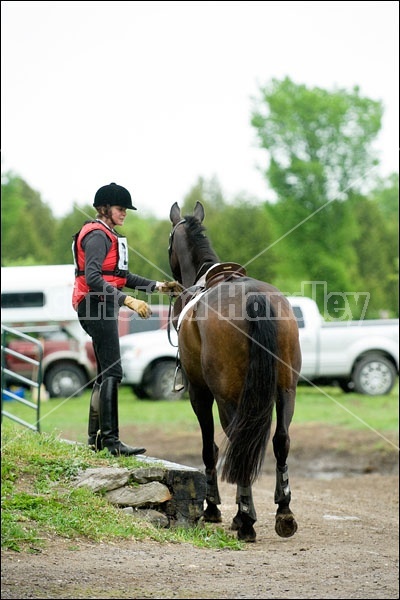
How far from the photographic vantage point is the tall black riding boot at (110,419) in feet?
26.8

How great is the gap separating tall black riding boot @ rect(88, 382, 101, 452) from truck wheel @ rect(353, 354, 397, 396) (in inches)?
553

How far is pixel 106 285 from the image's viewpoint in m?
7.50

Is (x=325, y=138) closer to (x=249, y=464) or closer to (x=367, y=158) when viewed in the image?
(x=367, y=158)

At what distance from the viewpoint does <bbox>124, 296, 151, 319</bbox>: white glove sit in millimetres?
7418

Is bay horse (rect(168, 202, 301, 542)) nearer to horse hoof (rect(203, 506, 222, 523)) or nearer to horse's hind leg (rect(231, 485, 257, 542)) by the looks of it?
horse's hind leg (rect(231, 485, 257, 542))

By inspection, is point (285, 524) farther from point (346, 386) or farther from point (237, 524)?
point (346, 386)

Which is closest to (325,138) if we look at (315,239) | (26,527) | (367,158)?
(367,158)

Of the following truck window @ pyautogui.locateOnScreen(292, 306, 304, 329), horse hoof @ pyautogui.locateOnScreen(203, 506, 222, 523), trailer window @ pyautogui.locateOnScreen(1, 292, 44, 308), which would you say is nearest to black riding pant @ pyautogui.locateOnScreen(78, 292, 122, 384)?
horse hoof @ pyautogui.locateOnScreen(203, 506, 222, 523)

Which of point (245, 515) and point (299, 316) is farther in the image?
point (299, 316)

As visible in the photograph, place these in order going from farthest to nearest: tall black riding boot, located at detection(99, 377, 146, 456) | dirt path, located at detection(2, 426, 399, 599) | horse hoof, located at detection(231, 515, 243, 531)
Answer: tall black riding boot, located at detection(99, 377, 146, 456)
horse hoof, located at detection(231, 515, 243, 531)
dirt path, located at detection(2, 426, 399, 599)

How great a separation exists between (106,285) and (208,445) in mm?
1772

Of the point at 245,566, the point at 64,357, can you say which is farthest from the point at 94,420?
the point at 64,357

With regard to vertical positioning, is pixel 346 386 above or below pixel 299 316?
below

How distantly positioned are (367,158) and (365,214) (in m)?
12.1
